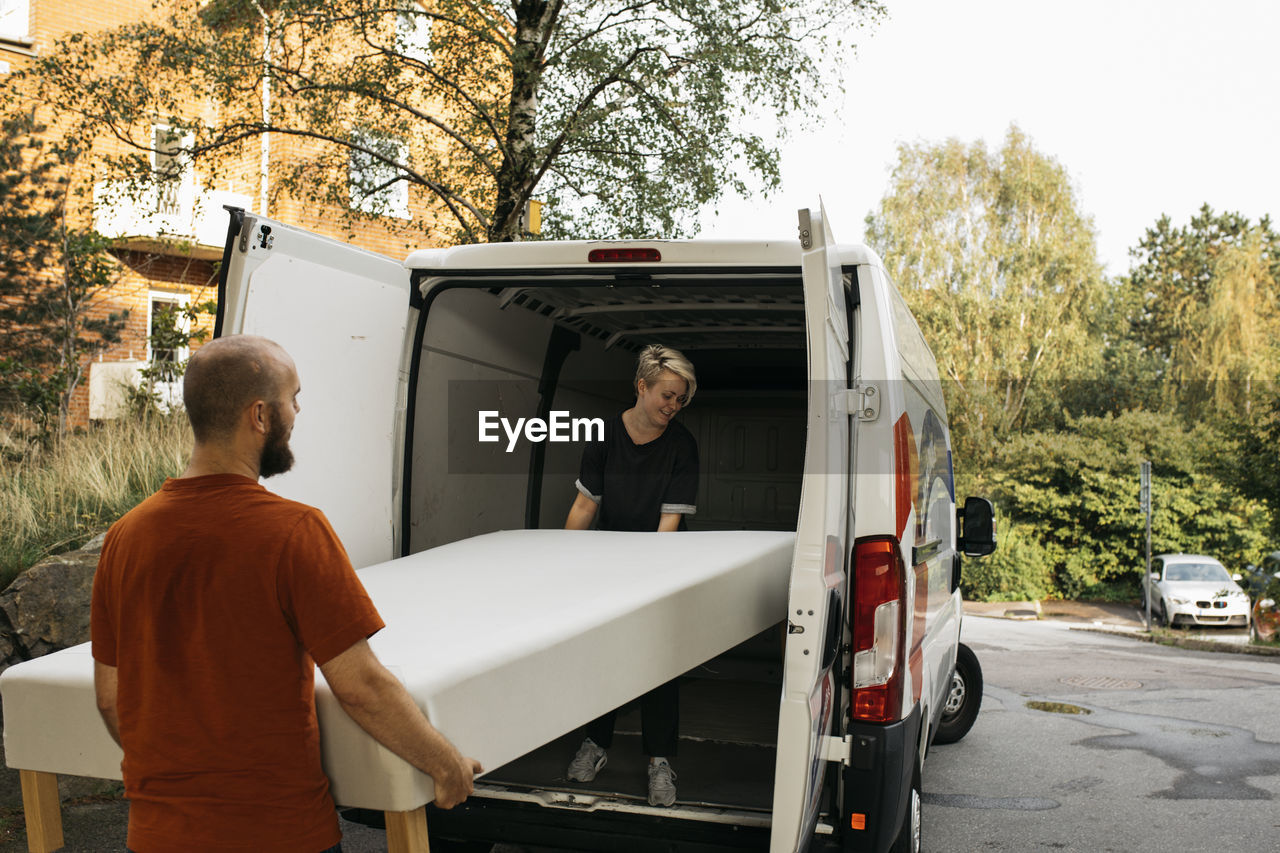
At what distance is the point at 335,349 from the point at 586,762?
1732 mm

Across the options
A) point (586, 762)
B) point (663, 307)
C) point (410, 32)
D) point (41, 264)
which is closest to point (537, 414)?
point (663, 307)

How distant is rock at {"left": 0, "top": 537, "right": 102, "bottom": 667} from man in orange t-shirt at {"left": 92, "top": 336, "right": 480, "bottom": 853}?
4716mm

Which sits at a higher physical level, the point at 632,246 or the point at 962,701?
the point at 632,246

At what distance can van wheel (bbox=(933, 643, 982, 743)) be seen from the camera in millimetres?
7223

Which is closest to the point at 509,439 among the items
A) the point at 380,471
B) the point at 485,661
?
the point at 380,471

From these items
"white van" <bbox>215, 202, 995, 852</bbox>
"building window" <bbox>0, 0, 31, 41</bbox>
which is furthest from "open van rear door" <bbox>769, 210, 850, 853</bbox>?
"building window" <bbox>0, 0, 31, 41</bbox>

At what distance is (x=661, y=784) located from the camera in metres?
3.56

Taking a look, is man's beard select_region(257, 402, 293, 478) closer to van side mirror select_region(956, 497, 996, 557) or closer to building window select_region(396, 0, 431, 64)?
van side mirror select_region(956, 497, 996, 557)

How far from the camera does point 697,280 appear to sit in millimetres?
4062

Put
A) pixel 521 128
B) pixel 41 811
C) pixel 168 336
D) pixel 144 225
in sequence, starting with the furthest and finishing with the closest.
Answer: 1. pixel 144 225
2. pixel 168 336
3. pixel 521 128
4. pixel 41 811

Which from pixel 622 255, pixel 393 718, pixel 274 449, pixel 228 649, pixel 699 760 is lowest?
pixel 699 760

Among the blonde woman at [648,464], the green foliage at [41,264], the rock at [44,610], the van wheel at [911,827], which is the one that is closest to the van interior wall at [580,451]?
the van wheel at [911,827]

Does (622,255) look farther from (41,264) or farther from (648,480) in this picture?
(41,264)

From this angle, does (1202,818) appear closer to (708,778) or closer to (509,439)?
(708,778)
